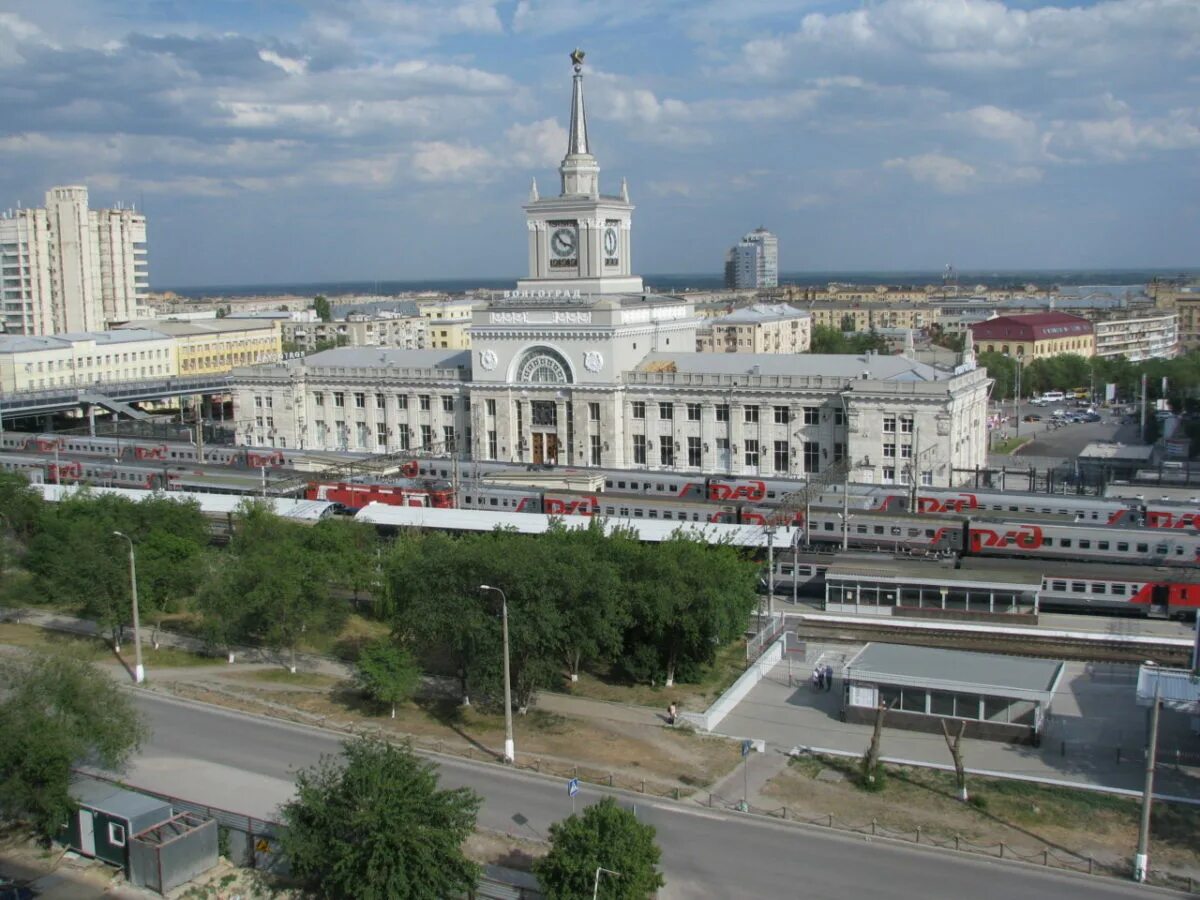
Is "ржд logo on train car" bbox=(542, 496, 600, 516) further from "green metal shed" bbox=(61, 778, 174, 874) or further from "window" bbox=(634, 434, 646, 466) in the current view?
"green metal shed" bbox=(61, 778, 174, 874)

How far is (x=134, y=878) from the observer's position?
2466 cm

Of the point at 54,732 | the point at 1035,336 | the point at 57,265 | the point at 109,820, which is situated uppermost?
the point at 57,265

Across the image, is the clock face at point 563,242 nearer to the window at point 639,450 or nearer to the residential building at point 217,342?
the window at point 639,450

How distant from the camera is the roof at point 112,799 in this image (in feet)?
82.9

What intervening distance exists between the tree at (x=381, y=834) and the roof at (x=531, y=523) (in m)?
22.1

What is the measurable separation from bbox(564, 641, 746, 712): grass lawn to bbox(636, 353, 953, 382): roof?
1167 inches

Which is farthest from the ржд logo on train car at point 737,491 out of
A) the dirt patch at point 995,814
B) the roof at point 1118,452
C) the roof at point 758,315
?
the roof at point 758,315

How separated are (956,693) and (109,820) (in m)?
21.0

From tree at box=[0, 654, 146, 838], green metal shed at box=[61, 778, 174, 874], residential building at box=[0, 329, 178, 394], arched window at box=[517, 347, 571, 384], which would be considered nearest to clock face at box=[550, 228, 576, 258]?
arched window at box=[517, 347, 571, 384]

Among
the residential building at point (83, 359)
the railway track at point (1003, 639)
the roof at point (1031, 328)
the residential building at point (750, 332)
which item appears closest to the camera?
the railway track at point (1003, 639)

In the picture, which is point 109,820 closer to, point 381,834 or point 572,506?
point 381,834

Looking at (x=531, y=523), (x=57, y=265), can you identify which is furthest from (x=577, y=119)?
(x=57, y=265)

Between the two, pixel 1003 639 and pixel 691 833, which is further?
pixel 1003 639

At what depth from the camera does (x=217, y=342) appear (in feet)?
414
